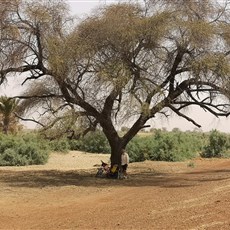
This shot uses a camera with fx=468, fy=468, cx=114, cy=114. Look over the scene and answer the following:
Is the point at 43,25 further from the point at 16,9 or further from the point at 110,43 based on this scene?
the point at 110,43

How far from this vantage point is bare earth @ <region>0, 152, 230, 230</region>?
9.48 meters

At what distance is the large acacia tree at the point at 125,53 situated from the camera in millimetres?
16578

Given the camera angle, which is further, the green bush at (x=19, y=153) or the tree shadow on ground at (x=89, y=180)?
the green bush at (x=19, y=153)

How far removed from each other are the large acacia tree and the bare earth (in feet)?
8.70

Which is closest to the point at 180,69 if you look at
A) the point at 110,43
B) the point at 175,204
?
the point at 110,43

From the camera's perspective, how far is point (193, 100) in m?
19.2

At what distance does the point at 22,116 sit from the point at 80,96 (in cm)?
368

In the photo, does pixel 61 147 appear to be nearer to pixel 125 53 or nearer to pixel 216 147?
pixel 216 147

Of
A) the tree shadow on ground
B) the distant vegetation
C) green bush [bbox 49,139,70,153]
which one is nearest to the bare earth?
the tree shadow on ground

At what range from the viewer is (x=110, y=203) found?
1275 centimetres

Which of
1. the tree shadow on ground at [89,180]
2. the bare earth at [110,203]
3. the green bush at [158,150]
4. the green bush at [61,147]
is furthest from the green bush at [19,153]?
the bare earth at [110,203]

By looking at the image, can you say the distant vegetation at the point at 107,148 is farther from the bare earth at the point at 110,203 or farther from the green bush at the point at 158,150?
the bare earth at the point at 110,203

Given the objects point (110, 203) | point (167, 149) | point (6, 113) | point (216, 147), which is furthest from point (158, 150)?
point (110, 203)

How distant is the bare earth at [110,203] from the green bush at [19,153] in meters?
9.32
